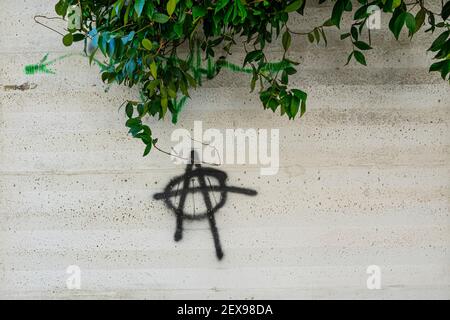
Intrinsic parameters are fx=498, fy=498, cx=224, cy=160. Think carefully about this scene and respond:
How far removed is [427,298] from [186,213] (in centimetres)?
126

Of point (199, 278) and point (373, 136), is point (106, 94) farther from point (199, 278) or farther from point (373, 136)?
point (373, 136)

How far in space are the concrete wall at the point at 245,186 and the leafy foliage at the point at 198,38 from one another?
12 centimetres

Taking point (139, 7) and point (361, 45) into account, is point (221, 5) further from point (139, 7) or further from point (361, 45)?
point (361, 45)

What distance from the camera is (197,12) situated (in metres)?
1.83

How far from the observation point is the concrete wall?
7.88ft

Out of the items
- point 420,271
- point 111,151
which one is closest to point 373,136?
point 420,271

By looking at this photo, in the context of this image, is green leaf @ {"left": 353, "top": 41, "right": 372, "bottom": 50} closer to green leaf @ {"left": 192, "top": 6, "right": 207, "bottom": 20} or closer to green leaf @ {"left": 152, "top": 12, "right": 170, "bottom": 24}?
green leaf @ {"left": 192, "top": 6, "right": 207, "bottom": 20}

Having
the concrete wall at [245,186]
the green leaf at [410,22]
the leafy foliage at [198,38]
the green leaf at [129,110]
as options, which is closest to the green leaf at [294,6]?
the leafy foliage at [198,38]

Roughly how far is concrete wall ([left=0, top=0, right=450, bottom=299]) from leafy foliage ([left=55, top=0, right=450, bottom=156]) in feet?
0.41

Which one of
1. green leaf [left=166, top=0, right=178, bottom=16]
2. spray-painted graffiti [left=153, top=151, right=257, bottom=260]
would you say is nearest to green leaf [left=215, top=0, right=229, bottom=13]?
green leaf [left=166, top=0, right=178, bottom=16]

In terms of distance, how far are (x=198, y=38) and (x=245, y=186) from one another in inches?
29.4

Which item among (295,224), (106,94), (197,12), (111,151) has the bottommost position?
(295,224)

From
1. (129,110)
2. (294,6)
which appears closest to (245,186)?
(129,110)

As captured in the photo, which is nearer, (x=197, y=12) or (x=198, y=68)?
(x=197, y=12)
